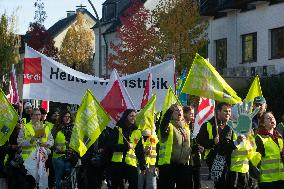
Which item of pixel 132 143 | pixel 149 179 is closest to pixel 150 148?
pixel 132 143

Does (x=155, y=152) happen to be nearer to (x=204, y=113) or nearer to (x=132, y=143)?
(x=132, y=143)

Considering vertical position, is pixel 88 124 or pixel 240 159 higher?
pixel 88 124

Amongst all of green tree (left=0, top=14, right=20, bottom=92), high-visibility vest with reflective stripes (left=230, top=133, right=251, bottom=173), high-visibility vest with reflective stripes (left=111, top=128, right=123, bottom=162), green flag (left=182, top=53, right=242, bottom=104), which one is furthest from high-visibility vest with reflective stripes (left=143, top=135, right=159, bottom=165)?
green tree (left=0, top=14, right=20, bottom=92)

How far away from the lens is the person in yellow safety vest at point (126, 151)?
43.2 feet

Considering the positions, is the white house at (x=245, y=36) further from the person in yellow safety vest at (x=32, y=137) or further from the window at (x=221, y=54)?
the person in yellow safety vest at (x=32, y=137)

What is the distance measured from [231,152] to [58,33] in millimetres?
67530

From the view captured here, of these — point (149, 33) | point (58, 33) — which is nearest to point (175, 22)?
point (149, 33)

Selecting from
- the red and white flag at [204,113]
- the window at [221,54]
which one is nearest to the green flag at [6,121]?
the red and white flag at [204,113]

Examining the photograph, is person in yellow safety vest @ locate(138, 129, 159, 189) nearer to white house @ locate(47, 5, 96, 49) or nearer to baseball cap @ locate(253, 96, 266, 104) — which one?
baseball cap @ locate(253, 96, 266, 104)

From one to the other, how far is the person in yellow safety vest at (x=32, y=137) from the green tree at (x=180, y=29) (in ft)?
67.6

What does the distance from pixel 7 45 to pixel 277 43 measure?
2557 centimetres

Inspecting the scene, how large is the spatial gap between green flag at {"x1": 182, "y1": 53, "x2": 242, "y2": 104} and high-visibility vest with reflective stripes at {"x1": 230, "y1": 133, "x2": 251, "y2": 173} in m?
1.78

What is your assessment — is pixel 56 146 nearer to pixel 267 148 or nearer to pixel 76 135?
pixel 76 135

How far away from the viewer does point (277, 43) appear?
111 ft
